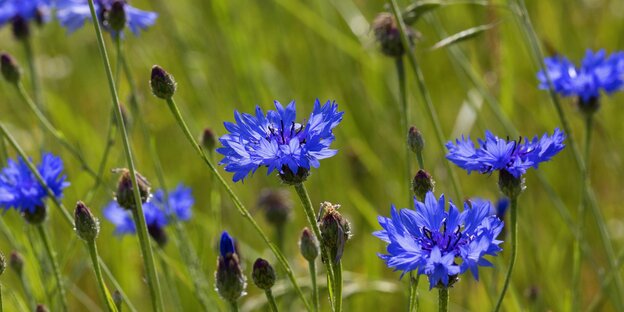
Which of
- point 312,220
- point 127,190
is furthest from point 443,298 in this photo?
point 127,190

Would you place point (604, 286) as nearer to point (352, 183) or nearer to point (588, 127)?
point (588, 127)

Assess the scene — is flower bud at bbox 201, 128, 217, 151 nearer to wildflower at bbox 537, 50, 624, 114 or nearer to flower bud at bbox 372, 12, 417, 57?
flower bud at bbox 372, 12, 417, 57

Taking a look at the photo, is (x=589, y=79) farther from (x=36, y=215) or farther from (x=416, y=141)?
(x=36, y=215)

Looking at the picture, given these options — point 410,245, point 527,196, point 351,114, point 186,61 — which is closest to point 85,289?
point 186,61

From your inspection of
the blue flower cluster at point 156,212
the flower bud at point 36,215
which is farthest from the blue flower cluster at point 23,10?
the flower bud at point 36,215

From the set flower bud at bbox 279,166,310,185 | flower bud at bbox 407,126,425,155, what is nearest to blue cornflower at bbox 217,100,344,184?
flower bud at bbox 279,166,310,185
